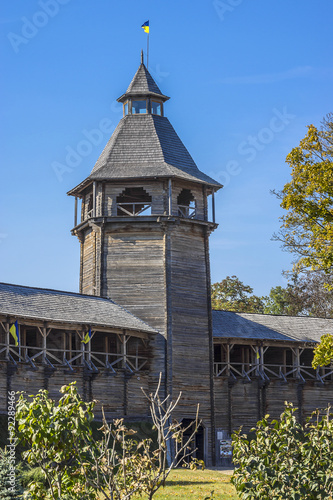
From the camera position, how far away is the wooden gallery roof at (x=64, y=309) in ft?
93.2

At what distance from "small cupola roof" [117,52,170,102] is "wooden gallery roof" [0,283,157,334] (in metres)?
12.3

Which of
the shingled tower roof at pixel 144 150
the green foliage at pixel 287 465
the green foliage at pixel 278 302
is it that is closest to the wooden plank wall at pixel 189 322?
the shingled tower roof at pixel 144 150

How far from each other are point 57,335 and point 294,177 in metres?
13.9

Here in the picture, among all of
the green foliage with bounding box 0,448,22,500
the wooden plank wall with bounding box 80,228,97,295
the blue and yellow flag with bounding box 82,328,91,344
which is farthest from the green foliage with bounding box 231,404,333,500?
the wooden plank wall with bounding box 80,228,97,295

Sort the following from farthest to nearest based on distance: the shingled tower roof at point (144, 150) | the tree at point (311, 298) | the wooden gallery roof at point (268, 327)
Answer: the tree at point (311, 298) < the wooden gallery roof at point (268, 327) < the shingled tower roof at point (144, 150)

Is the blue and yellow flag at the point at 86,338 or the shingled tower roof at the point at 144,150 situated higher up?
the shingled tower roof at the point at 144,150

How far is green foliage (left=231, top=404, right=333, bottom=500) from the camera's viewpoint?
36.4 feet

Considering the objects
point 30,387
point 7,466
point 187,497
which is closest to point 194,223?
point 30,387

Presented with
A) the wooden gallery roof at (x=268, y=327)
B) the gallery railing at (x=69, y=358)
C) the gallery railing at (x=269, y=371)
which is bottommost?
the gallery railing at (x=269, y=371)

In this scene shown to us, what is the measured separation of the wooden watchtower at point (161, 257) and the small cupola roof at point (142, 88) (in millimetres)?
3291

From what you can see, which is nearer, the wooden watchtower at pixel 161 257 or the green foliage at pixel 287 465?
the green foliage at pixel 287 465

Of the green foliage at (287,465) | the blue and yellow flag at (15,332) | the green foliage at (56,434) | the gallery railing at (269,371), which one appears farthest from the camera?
the gallery railing at (269,371)

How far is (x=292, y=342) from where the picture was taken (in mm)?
38000

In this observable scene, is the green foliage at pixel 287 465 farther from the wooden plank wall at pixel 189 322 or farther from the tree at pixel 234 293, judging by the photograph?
the tree at pixel 234 293
